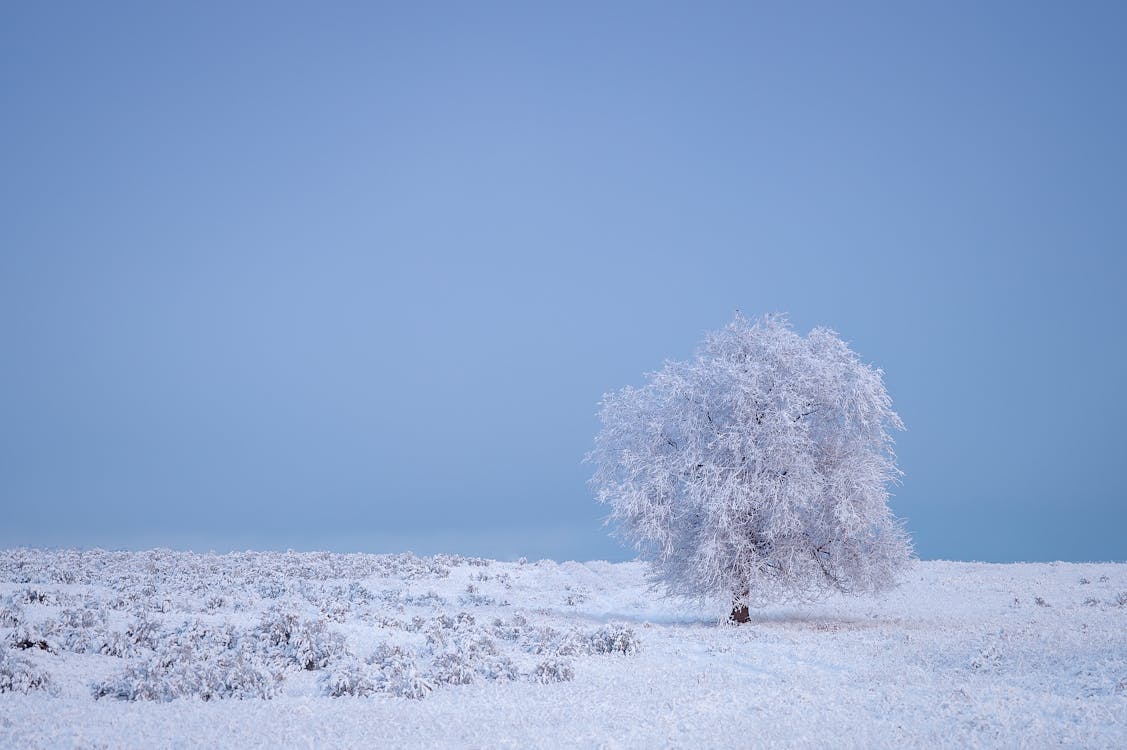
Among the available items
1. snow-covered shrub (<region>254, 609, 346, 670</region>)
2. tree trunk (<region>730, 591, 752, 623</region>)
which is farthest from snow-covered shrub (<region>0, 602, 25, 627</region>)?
tree trunk (<region>730, 591, 752, 623</region>)

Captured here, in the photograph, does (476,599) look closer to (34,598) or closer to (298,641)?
(34,598)

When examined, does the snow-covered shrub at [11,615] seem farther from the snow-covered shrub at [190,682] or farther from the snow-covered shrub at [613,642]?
the snow-covered shrub at [613,642]

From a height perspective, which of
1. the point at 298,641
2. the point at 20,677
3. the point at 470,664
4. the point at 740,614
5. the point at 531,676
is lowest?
the point at 20,677

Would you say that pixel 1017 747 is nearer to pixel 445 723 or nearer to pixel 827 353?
pixel 445 723

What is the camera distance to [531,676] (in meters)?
15.8

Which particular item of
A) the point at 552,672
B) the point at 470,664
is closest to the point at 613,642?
the point at 552,672

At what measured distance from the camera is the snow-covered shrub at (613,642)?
18.5 meters

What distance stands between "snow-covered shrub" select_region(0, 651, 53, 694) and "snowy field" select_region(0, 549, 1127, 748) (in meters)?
0.04

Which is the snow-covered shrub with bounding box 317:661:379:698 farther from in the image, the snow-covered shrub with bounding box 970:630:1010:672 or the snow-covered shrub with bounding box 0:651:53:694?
the snow-covered shrub with bounding box 970:630:1010:672

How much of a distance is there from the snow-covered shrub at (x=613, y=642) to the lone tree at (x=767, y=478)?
197 inches

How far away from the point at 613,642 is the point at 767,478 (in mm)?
7479

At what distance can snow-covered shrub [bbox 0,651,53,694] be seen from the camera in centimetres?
1399

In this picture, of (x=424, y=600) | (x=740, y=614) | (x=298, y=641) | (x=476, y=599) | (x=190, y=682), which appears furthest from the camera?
(x=476, y=599)

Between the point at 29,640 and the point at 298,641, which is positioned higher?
the point at 298,641
